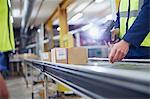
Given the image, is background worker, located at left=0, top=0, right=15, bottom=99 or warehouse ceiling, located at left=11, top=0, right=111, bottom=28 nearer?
background worker, located at left=0, top=0, right=15, bottom=99

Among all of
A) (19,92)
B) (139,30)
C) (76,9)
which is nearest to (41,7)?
(76,9)

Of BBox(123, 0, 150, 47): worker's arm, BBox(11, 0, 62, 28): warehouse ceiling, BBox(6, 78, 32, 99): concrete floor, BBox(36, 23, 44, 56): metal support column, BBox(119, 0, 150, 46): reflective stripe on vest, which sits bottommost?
BBox(6, 78, 32, 99): concrete floor

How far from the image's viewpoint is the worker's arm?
4.67 feet

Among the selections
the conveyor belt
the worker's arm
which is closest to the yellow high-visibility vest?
the conveyor belt

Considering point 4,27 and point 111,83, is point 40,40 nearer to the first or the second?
point 4,27

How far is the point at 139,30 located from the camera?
4.76 feet

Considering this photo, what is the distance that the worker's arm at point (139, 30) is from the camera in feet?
4.67

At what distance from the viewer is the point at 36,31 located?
1586 centimetres

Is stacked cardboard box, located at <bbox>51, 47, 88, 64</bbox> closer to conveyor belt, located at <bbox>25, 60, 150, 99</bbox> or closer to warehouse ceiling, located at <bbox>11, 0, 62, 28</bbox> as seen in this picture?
conveyor belt, located at <bbox>25, 60, 150, 99</bbox>

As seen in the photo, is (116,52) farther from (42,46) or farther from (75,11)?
(42,46)

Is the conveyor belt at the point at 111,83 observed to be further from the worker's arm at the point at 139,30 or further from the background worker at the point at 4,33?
the background worker at the point at 4,33

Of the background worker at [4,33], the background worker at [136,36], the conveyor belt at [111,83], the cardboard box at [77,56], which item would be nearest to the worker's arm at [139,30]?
the background worker at [136,36]

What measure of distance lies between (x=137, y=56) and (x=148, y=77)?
1252 millimetres

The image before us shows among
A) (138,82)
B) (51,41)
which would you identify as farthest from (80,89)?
(51,41)
